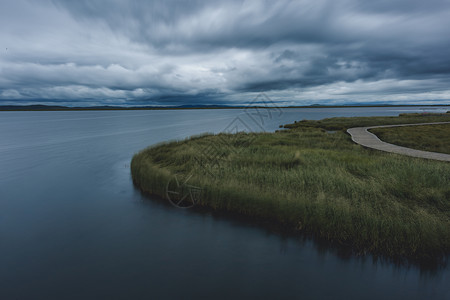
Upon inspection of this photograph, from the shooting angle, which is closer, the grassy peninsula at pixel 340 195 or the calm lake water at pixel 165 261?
the calm lake water at pixel 165 261

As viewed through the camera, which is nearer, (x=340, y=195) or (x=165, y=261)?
(x=165, y=261)

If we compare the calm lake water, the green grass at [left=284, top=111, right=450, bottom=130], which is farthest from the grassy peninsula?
the green grass at [left=284, top=111, right=450, bottom=130]

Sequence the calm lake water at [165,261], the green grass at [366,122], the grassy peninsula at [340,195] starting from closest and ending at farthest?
the calm lake water at [165,261] < the grassy peninsula at [340,195] < the green grass at [366,122]

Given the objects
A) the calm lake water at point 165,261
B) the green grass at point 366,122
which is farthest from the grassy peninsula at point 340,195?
the green grass at point 366,122

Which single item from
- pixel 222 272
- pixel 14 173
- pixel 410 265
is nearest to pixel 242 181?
pixel 222 272

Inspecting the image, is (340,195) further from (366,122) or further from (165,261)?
(366,122)

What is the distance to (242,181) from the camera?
1155 cm

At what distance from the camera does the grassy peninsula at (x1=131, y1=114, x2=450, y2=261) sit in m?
7.16

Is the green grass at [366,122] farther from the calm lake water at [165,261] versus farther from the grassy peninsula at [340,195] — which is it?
the calm lake water at [165,261]

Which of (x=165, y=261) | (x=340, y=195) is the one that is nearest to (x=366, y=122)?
(x=340, y=195)

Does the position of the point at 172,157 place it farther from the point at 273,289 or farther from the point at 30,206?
the point at 273,289

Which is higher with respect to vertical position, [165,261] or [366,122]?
[366,122]

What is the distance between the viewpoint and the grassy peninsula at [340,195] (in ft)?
23.5

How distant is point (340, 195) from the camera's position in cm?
964
